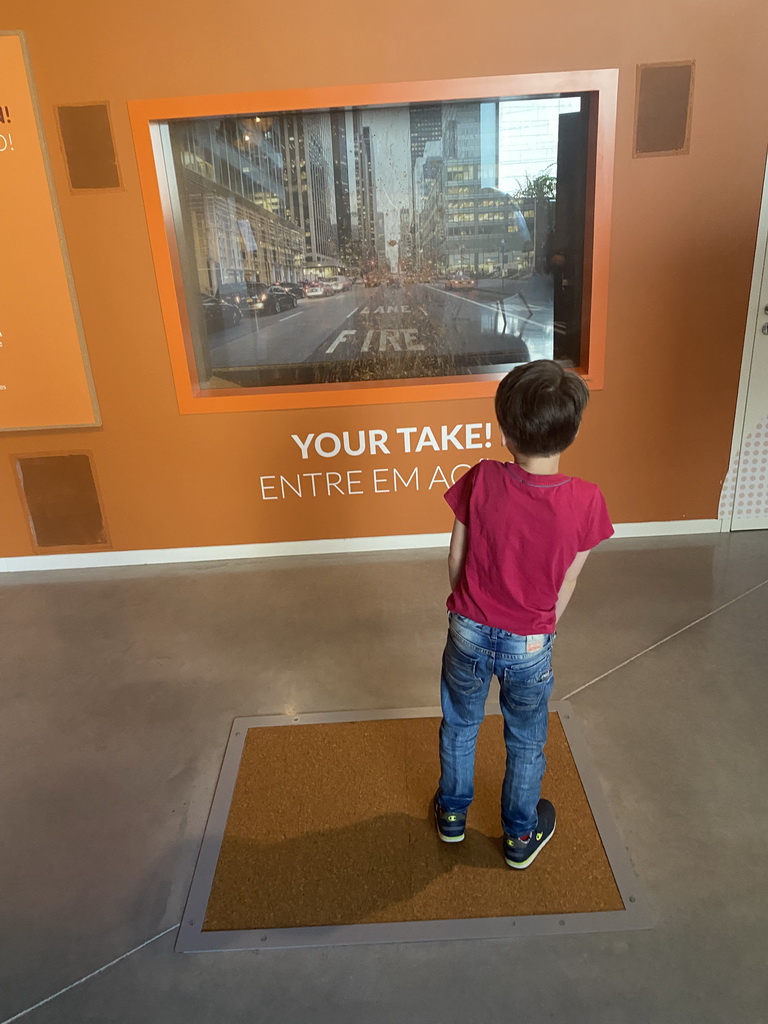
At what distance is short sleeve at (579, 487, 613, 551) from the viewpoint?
1.41 meters

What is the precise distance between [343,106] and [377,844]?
2736mm

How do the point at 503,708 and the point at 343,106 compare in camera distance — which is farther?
the point at 343,106

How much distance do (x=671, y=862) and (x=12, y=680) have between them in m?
2.34

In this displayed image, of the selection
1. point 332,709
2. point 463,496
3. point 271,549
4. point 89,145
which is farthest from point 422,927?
point 89,145

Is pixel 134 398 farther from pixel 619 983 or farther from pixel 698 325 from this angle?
pixel 619 983

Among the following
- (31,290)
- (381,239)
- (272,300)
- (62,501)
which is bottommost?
(62,501)

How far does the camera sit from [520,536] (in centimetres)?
141

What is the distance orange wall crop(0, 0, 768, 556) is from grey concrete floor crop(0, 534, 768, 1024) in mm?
315

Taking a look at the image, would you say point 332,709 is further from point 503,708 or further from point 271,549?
point 271,549

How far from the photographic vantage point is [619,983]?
1.43 metres

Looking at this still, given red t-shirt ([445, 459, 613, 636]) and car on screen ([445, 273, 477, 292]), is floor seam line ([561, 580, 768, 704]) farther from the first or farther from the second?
car on screen ([445, 273, 477, 292])

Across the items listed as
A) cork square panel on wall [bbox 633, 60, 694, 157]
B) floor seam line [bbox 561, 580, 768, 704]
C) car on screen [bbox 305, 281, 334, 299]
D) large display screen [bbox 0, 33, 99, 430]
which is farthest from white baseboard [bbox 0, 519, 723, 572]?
cork square panel on wall [bbox 633, 60, 694, 157]

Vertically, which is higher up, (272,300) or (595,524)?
(272,300)

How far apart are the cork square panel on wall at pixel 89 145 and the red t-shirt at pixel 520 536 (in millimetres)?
2340
